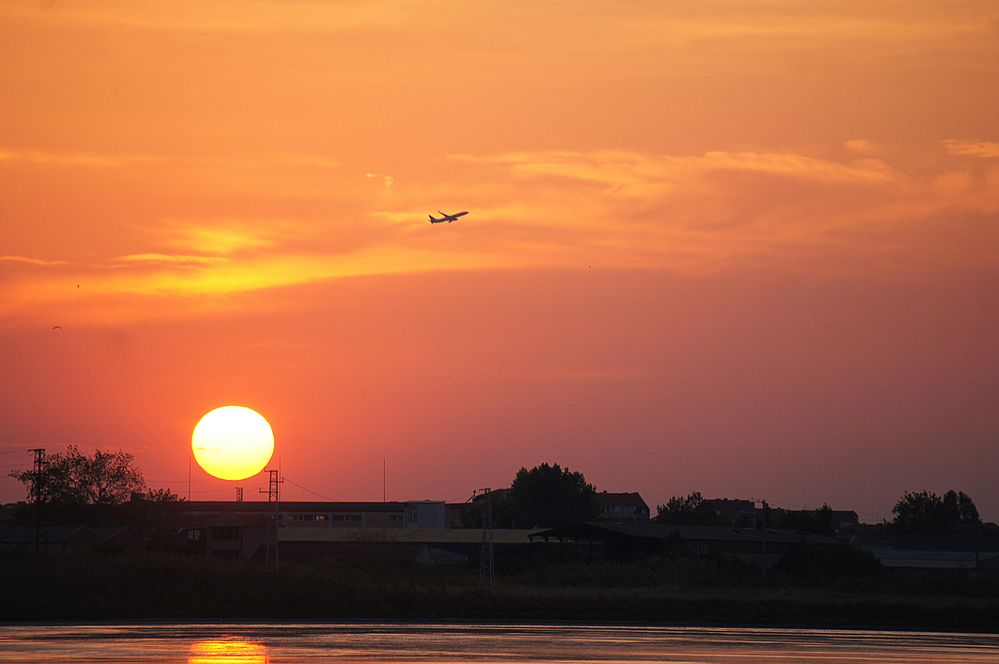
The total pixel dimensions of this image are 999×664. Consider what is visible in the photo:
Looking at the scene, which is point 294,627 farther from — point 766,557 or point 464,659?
point 766,557

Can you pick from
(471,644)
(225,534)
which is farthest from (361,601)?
(225,534)

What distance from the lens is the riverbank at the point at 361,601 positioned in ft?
225

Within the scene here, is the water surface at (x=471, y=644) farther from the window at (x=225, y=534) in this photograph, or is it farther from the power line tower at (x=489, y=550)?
the window at (x=225, y=534)

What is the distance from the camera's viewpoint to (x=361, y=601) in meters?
73.1

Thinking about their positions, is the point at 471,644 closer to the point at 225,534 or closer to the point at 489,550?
the point at 489,550

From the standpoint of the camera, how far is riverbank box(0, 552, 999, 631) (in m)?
68.6

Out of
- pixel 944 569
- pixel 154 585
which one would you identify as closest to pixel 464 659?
pixel 154 585

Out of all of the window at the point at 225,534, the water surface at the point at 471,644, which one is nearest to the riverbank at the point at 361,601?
the water surface at the point at 471,644

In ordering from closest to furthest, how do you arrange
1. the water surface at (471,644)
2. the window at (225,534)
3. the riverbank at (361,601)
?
the water surface at (471,644), the riverbank at (361,601), the window at (225,534)

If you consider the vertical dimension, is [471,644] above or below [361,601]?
below

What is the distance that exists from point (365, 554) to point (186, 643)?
92676 millimetres

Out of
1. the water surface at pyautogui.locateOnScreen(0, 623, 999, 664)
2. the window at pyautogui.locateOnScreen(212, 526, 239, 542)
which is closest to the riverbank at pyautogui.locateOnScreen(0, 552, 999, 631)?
the water surface at pyautogui.locateOnScreen(0, 623, 999, 664)

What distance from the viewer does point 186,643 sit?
4738cm

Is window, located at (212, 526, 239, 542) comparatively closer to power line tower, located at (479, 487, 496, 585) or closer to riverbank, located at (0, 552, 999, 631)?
power line tower, located at (479, 487, 496, 585)
